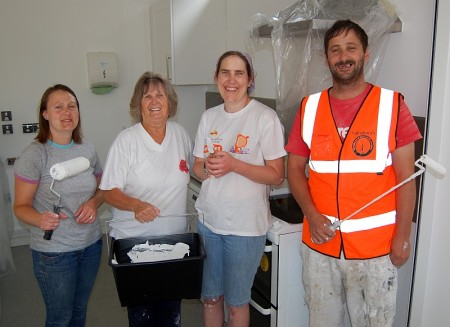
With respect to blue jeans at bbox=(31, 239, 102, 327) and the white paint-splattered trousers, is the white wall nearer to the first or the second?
the white paint-splattered trousers

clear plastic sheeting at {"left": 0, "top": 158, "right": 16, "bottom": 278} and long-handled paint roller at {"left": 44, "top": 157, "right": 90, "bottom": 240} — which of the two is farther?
clear plastic sheeting at {"left": 0, "top": 158, "right": 16, "bottom": 278}

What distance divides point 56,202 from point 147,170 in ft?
1.20

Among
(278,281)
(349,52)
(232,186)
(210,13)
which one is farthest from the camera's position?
(210,13)

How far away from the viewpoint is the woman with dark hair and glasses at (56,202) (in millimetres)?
1551

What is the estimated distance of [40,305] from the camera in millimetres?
2723

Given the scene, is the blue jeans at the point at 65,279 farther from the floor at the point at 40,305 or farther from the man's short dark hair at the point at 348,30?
the man's short dark hair at the point at 348,30

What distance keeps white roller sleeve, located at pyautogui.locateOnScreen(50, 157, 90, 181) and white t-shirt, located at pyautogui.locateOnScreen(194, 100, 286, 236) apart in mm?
498

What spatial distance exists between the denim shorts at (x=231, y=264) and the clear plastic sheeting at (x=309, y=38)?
0.63 metres

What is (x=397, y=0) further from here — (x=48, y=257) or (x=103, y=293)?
(x=103, y=293)

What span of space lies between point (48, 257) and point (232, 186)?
0.76 metres

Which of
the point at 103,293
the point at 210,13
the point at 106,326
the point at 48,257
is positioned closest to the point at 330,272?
the point at 48,257

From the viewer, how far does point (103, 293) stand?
285 cm

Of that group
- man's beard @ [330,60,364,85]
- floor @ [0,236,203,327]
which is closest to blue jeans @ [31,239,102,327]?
floor @ [0,236,203,327]

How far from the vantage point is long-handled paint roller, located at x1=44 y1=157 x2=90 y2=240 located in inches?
57.7
